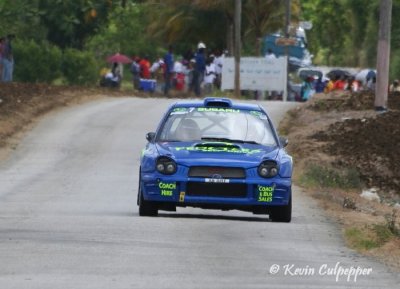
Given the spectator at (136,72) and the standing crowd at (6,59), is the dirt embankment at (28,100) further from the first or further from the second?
the spectator at (136,72)

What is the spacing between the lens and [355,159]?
29859mm

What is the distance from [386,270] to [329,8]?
278ft

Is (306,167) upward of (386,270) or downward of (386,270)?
downward

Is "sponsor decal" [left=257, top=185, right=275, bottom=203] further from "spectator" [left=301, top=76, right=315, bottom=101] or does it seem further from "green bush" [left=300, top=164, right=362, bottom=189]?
"spectator" [left=301, top=76, right=315, bottom=101]

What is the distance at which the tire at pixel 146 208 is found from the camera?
18.3m

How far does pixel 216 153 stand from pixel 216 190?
0.53 meters

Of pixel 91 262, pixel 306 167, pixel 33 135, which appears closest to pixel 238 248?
pixel 91 262

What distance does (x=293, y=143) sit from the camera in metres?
33.6

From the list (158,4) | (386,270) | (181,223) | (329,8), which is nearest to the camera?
(386,270)

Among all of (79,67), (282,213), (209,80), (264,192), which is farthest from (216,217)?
(209,80)

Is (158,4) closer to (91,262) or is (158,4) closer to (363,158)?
(363,158)

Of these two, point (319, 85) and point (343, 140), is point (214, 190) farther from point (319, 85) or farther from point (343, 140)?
point (319, 85)

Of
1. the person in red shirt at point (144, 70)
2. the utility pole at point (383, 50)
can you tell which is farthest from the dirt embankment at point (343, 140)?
the person in red shirt at point (144, 70)

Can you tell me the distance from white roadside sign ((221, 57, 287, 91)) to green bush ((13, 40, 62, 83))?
6.58m
